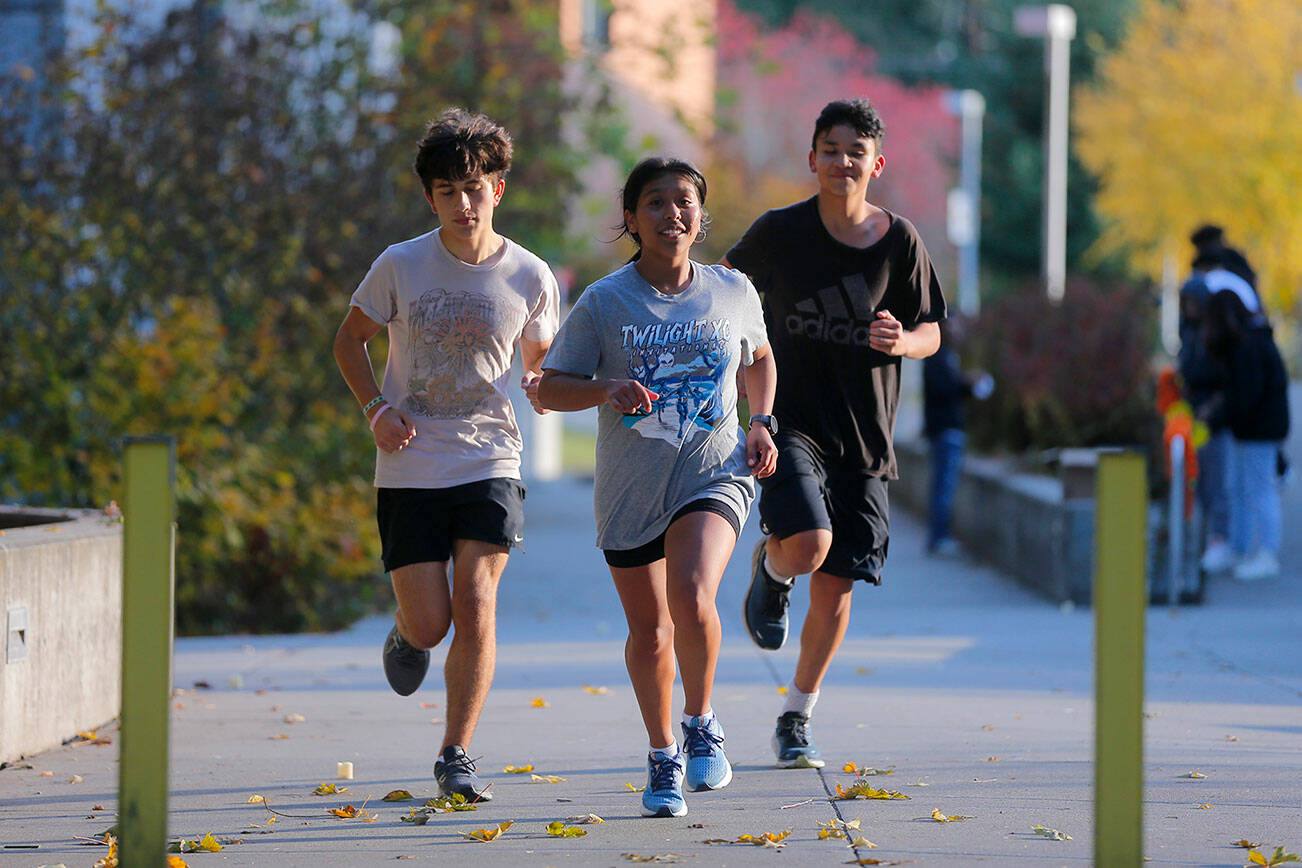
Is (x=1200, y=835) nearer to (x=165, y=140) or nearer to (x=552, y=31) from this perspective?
(x=165, y=140)

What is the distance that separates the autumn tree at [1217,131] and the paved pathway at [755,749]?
2172 centimetres

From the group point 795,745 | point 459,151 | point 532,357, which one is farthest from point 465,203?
point 795,745

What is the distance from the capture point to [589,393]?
5094 mm

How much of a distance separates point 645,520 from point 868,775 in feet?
4.00

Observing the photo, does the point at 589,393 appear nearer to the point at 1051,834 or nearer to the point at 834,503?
the point at 834,503

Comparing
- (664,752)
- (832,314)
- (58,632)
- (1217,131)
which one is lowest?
(664,752)

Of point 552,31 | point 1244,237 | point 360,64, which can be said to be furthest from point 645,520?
point 1244,237

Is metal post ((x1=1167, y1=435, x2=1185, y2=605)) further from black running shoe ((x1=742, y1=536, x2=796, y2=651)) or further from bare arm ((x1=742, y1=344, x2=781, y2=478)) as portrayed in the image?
bare arm ((x1=742, y1=344, x2=781, y2=478))

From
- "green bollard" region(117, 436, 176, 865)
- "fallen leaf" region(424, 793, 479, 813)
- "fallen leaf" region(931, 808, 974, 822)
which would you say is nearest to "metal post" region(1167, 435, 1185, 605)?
"fallen leaf" region(931, 808, 974, 822)

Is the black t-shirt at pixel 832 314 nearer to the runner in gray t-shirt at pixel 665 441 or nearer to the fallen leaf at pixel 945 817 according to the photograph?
the runner in gray t-shirt at pixel 665 441

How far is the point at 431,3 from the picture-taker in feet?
45.3

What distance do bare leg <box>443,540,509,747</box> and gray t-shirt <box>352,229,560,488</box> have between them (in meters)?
0.23

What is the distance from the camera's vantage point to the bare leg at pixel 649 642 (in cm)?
525

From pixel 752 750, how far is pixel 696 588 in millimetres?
1387
